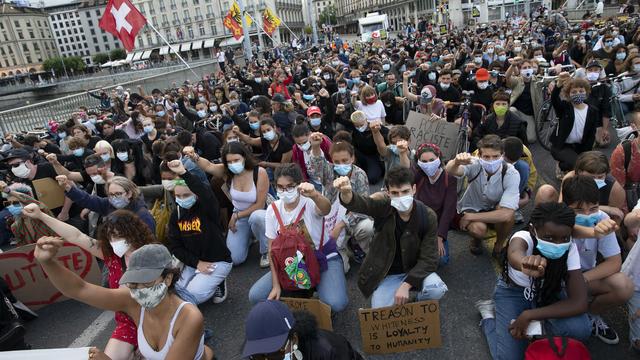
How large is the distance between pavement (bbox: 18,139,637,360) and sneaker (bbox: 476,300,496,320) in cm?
13

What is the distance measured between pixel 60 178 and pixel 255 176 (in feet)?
6.71

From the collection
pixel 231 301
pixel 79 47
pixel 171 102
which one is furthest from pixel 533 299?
pixel 79 47

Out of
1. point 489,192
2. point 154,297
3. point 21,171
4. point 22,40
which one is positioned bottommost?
point 489,192

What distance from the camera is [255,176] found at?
5.00m

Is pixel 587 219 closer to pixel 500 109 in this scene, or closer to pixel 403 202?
pixel 403 202

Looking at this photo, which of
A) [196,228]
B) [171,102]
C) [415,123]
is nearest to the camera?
[196,228]

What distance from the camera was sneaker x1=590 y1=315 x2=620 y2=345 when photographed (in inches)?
123

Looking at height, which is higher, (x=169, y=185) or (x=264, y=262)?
(x=169, y=185)

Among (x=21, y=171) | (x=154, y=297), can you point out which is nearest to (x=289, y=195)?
(x=154, y=297)

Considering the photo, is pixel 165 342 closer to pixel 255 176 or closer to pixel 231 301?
pixel 231 301

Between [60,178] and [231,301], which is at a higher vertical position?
[60,178]

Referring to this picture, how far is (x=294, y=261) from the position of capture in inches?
139

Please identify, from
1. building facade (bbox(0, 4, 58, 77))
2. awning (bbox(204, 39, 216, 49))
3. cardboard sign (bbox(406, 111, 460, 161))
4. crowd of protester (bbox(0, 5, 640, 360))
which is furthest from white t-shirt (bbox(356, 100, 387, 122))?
building facade (bbox(0, 4, 58, 77))

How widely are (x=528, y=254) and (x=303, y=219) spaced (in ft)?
6.26
